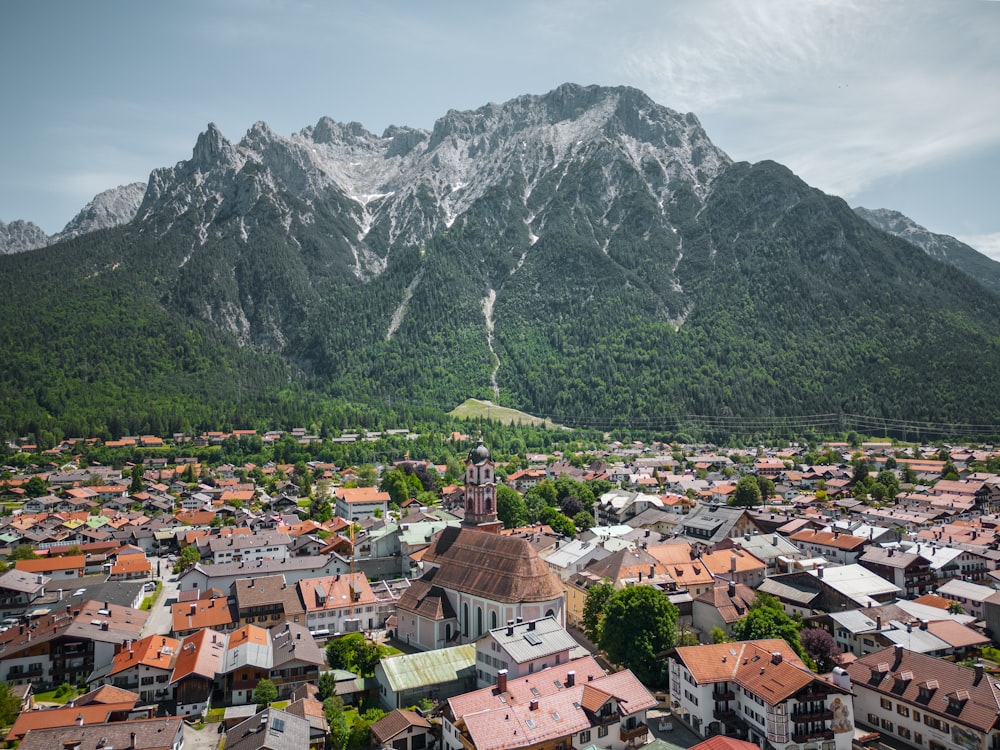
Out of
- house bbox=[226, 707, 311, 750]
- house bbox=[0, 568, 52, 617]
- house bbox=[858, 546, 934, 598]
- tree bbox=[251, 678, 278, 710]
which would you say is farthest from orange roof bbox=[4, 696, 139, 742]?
house bbox=[858, 546, 934, 598]

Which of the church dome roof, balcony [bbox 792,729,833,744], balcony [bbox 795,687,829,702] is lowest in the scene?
balcony [bbox 792,729,833,744]

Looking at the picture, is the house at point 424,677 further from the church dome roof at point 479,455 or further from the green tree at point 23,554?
the green tree at point 23,554

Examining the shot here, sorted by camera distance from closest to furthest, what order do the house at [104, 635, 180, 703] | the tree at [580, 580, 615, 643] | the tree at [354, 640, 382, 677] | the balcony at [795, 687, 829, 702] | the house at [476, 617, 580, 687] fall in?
the balcony at [795, 687, 829, 702] < the house at [476, 617, 580, 687] < the house at [104, 635, 180, 703] < the tree at [354, 640, 382, 677] < the tree at [580, 580, 615, 643]

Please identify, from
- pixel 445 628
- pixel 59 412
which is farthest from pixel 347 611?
pixel 59 412

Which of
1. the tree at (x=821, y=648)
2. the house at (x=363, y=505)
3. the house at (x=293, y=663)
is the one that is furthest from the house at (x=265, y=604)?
the tree at (x=821, y=648)

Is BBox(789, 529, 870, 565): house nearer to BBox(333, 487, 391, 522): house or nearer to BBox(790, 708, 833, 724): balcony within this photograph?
BBox(790, 708, 833, 724): balcony

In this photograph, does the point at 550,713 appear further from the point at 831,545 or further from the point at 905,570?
the point at 831,545

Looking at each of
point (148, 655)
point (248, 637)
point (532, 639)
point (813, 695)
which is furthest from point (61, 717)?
point (813, 695)
